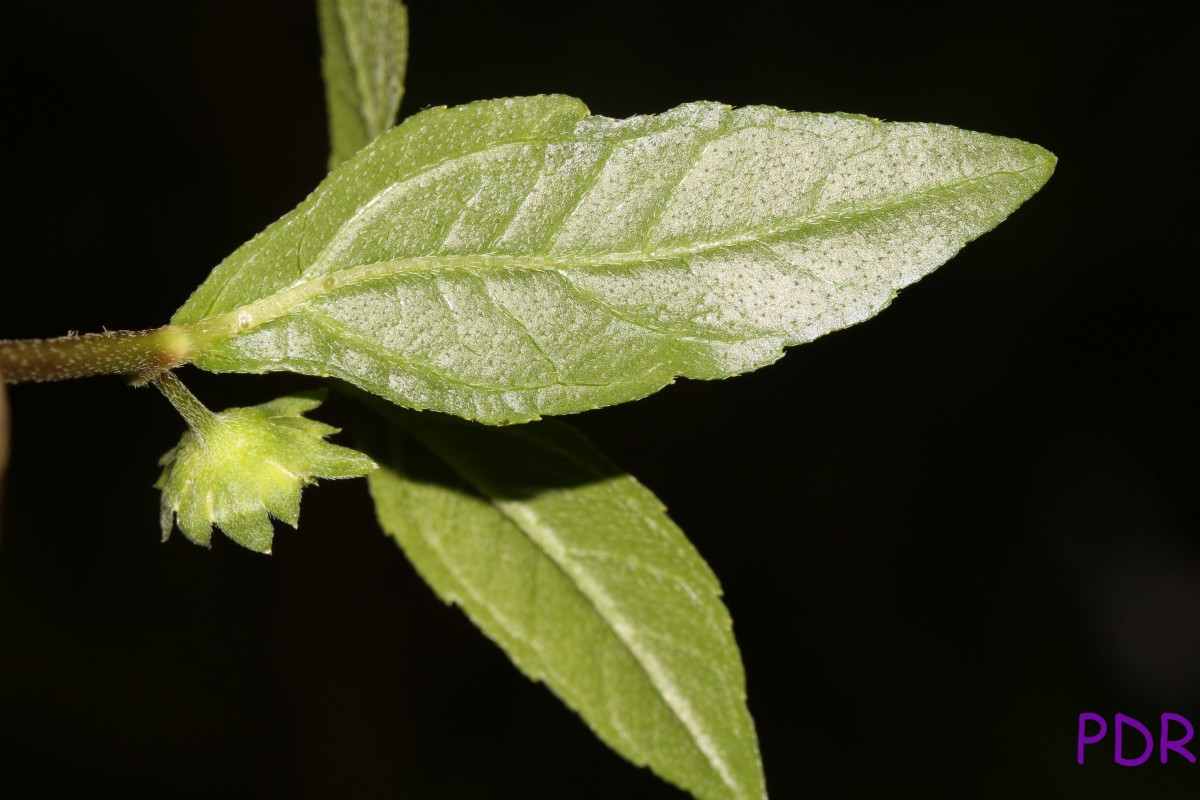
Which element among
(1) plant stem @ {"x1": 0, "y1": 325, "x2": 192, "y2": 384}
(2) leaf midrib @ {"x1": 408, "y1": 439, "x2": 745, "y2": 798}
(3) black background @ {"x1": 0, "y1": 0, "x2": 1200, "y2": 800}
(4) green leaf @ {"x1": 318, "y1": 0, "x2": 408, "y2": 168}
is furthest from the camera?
(3) black background @ {"x1": 0, "y1": 0, "x2": 1200, "y2": 800}

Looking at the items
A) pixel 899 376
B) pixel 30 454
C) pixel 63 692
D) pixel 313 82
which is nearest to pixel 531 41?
pixel 313 82

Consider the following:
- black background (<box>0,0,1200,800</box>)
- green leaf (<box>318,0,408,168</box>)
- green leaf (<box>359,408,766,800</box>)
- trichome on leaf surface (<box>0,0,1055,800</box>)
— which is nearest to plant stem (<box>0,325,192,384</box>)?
trichome on leaf surface (<box>0,0,1055,800</box>)

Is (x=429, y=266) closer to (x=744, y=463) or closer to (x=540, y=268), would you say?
(x=540, y=268)

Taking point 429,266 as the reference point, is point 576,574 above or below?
below

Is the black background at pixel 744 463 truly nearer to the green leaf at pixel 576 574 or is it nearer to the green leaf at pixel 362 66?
the green leaf at pixel 362 66

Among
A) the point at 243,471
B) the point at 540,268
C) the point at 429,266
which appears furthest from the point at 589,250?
the point at 243,471

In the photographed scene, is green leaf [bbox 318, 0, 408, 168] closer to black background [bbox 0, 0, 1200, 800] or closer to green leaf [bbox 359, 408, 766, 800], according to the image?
green leaf [bbox 359, 408, 766, 800]
